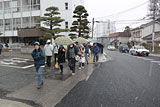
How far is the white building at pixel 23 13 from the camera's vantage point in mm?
21853

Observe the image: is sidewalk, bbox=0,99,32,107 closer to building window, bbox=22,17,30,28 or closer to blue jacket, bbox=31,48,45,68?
blue jacket, bbox=31,48,45,68

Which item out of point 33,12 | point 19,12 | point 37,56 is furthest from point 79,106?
point 19,12

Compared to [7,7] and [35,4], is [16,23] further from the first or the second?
[35,4]

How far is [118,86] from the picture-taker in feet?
17.9

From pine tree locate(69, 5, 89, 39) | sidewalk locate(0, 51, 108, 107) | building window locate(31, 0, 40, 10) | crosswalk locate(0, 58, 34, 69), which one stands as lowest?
sidewalk locate(0, 51, 108, 107)

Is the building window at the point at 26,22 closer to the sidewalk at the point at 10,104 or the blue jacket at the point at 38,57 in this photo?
the blue jacket at the point at 38,57

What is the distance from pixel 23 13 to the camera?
2562cm

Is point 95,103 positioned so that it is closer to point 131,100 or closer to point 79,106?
point 79,106

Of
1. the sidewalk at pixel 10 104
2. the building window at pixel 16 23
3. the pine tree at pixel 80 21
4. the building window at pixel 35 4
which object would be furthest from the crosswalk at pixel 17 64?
the building window at pixel 16 23

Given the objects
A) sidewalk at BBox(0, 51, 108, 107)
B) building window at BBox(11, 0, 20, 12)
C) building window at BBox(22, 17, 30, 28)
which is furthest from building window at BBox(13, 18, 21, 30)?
sidewalk at BBox(0, 51, 108, 107)

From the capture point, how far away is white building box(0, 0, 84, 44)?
71.7 ft

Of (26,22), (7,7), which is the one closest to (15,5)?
(7,7)

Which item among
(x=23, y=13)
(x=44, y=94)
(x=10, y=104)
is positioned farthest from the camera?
(x=23, y=13)

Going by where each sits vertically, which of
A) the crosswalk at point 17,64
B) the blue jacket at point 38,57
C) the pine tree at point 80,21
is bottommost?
the crosswalk at point 17,64
